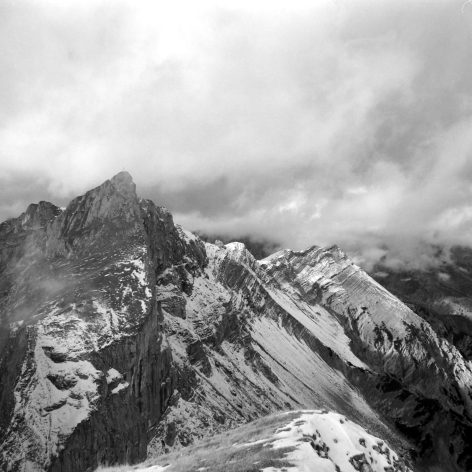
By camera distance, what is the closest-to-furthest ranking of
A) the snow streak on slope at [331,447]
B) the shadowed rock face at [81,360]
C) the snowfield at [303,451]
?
the snowfield at [303,451]
the snow streak on slope at [331,447]
the shadowed rock face at [81,360]

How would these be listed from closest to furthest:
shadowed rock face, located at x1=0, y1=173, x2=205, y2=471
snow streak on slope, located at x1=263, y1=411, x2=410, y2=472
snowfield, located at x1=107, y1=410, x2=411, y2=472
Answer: snowfield, located at x1=107, y1=410, x2=411, y2=472 → snow streak on slope, located at x1=263, y1=411, x2=410, y2=472 → shadowed rock face, located at x1=0, y1=173, x2=205, y2=471

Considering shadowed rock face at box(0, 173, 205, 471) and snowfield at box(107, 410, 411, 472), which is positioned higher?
shadowed rock face at box(0, 173, 205, 471)

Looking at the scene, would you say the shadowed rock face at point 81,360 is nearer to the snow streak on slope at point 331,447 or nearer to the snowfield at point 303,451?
the snowfield at point 303,451

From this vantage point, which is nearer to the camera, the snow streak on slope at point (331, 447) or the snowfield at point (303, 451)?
the snowfield at point (303, 451)

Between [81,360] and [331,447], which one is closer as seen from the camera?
[331,447]

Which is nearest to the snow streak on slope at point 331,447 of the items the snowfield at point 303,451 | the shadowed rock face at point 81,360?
the snowfield at point 303,451

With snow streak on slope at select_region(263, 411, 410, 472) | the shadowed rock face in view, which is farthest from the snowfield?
the shadowed rock face

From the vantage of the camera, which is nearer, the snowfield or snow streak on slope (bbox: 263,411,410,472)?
the snowfield

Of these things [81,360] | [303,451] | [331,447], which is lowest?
[331,447]

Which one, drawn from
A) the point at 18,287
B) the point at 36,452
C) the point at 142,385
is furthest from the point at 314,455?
the point at 18,287

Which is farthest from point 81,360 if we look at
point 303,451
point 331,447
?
point 303,451

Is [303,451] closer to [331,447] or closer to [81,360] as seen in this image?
[331,447]

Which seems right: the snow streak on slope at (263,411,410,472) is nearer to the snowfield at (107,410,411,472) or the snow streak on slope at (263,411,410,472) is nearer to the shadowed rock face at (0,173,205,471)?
the snowfield at (107,410,411,472)
